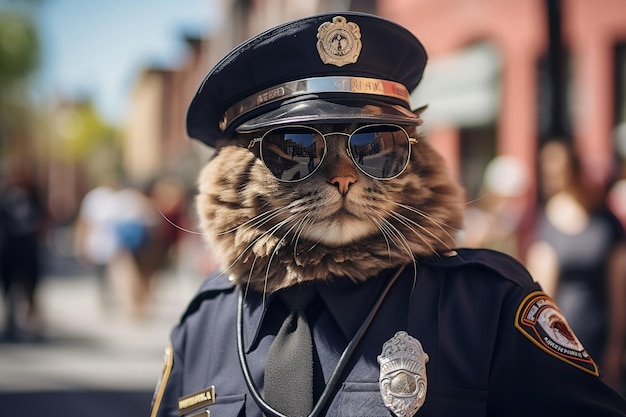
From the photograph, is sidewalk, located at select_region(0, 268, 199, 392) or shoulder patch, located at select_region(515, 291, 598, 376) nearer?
shoulder patch, located at select_region(515, 291, 598, 376)

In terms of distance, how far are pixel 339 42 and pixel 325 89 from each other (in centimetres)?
12

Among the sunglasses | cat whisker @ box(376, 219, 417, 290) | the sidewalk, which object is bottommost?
the sidewalk

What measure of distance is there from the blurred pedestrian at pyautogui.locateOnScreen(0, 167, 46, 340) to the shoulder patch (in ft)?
24.5

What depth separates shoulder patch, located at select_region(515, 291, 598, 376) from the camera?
149cm

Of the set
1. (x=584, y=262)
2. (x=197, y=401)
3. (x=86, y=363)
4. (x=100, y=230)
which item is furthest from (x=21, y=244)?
(x=197, y=401)

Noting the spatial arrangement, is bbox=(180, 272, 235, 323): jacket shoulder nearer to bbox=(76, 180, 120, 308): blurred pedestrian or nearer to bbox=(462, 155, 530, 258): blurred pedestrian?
bbox=(462, 155, 530, 258): blurred pedestrian

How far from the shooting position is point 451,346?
4.96 feet

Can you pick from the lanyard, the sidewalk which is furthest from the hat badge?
the sidewalk

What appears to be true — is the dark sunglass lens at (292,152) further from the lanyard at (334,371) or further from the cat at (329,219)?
the lanyard at (334,371)

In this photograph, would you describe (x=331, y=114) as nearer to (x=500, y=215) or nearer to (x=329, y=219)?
(x=329, y=219)

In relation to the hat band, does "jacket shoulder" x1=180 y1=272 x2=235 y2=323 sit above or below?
below

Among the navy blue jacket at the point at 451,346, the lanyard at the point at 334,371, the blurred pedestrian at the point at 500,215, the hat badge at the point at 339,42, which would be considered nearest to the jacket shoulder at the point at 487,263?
the navy blue jacket at the point at 451,346

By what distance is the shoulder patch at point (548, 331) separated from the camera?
58.6 inches

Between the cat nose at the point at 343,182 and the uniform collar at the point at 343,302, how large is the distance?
206 millimetres
